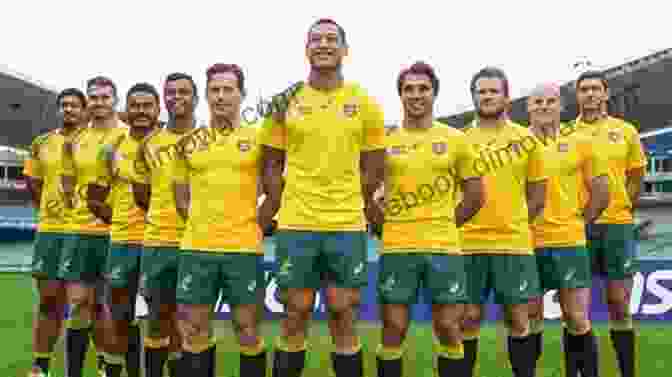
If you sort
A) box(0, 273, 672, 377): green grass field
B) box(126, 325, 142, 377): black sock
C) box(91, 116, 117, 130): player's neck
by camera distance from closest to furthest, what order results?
box(126, 325, 142, 377): black sock → box(91, 116, 117, 130): player's neck → box(0, 273, 672, 377): green grass field

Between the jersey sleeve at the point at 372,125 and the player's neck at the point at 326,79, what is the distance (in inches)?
7.1

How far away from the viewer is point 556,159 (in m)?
4.72

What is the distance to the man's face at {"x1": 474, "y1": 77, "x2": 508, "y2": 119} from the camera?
429cm

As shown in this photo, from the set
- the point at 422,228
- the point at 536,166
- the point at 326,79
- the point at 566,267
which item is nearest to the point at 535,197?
the point at 536,166

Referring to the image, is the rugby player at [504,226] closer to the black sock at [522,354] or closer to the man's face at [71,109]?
the black sock at [522,354]

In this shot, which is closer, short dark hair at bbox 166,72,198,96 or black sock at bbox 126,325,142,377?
short dark hair at bbox 166,72,198,96

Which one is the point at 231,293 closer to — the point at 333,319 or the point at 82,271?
the point at 333,319

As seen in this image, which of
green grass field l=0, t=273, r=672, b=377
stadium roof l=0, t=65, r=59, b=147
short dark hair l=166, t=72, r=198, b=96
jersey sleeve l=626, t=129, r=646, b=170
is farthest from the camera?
stadium roof l=0, t=65, r=59, b=147

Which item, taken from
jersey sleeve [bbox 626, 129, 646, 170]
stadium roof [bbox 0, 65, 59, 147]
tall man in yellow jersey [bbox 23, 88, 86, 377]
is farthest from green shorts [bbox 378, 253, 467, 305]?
stadium roof [bbox 0, 65, 59, 147]

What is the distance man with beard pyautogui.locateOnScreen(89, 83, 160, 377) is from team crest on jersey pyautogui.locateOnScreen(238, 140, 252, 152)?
1.11m

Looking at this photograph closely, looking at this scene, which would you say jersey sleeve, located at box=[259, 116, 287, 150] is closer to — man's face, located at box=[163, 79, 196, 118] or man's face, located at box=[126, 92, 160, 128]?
man's face, located at box=[163, 79, 196, 118]

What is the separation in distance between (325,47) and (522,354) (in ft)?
7.04

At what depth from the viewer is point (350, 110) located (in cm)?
367

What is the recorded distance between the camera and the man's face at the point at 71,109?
5.01m
